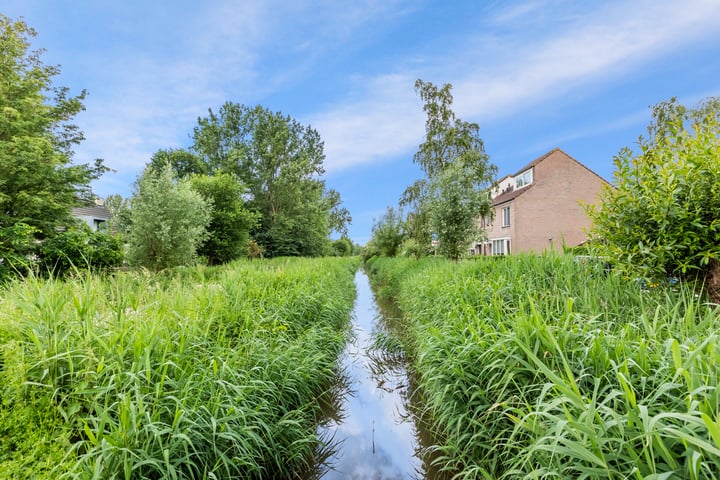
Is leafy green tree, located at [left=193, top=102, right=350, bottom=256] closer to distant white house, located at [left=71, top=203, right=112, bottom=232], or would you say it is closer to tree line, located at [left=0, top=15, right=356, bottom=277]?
tree line, located at [left=0, top=15, right=356, bottom=277]

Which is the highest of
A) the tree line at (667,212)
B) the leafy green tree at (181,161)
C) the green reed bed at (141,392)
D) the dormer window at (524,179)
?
the leafy green tree at (181,161)

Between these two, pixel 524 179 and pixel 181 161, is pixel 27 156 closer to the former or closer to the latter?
pixel 181 161

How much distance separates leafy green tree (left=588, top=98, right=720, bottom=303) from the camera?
133 inches

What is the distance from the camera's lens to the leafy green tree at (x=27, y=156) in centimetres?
1111

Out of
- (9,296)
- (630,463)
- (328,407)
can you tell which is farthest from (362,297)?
(630,463)

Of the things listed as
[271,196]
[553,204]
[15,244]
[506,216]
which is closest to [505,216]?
[506,216]

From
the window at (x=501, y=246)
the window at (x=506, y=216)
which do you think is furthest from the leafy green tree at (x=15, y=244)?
the window at (x=506, y=216)

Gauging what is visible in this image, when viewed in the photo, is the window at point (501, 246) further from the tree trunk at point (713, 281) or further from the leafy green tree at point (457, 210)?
the tree trunk at point (713, 281)

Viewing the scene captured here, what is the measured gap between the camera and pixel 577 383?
2295 mm

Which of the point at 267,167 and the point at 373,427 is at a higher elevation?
the point at 267,167

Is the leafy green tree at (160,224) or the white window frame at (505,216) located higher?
the white window frame at (505,216)

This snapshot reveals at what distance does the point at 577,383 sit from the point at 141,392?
324 cm

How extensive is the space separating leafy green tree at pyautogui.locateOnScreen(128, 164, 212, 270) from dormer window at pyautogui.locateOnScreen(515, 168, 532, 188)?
2285 centimetres

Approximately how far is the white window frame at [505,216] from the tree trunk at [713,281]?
2094cm
